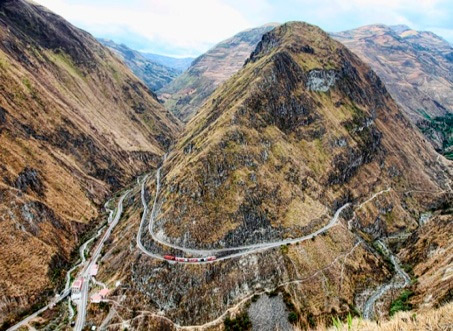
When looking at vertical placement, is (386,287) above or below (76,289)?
below

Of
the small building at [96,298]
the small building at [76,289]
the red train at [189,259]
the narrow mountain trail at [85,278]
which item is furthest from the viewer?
the small building at [76,289]

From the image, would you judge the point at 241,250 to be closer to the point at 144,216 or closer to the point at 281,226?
the point at 281,226

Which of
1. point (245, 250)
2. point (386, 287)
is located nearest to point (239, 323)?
point (245, 250)

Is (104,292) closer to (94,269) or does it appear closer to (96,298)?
(96,298)

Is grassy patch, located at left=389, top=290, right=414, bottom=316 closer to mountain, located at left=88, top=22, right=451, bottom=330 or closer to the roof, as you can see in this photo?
mountain, located at left=88, top=22, right=451, bottom=330

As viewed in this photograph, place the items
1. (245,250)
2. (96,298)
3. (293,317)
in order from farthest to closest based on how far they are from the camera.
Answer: (245,250) < (96,298) < (293,317)

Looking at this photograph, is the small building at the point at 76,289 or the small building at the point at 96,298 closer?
the small building at the point at 96,298

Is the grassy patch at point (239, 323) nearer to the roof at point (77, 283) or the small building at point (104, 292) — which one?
the small building at point (104, 292)

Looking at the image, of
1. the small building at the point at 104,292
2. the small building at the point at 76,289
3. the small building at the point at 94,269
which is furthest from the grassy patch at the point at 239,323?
the small building at the point at 94,269
